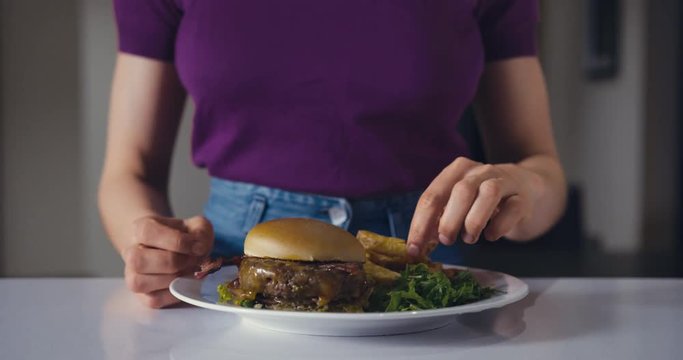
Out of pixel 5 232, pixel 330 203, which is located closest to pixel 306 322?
pixel 330 203

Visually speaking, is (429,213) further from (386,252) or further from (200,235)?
(200,235)

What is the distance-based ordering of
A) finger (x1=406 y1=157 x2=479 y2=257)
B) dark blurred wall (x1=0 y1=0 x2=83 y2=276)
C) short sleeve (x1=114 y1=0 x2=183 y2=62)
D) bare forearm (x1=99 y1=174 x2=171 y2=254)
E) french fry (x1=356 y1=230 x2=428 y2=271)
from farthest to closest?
dark blurred wall (x1=0 y1=0 x2=83 y2=276) < short sleeve (x1=114 y1=0 x2=183 y2=62) < bare forearm (x1=99 y1=174 x2=171 y2=254) < french fry (x1=356 y1=230 x2=428 y2=271) < finger (x1=406 y1=157 x2=479 y2=257)

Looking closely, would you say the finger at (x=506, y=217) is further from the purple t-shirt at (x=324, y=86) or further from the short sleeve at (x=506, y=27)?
the short sleeve at (x=506, y=27)

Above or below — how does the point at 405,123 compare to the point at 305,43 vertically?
below

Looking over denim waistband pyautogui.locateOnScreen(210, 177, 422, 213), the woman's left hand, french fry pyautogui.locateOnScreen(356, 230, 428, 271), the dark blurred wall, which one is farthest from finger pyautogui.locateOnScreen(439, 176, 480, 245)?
the dark blurred wall

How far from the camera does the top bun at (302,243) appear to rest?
0.69m

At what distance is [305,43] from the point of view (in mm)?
1115

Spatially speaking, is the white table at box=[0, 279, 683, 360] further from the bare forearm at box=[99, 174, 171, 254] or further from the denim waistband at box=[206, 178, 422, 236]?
the denim waistband at box=[206, 178, 422, 236]

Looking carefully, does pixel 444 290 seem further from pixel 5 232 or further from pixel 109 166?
pixel 5 232

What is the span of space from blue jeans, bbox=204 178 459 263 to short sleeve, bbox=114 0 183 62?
0.24 m

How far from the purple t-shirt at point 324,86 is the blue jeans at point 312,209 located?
16mm

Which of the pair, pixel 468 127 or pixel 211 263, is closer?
pixel 211 263

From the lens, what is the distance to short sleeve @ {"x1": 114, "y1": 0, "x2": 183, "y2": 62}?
118 cm

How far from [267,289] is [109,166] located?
1.96 ft
